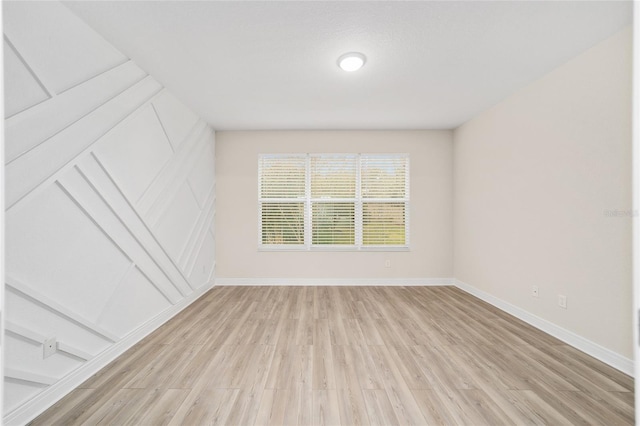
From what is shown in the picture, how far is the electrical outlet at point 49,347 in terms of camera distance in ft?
5.61

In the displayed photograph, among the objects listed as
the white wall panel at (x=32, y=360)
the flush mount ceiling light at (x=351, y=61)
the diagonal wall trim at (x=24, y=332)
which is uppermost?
the flush mount ceiling light at (x=351, y=61)

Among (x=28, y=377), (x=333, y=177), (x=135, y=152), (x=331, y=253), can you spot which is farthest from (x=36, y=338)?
(x=333, y=177)

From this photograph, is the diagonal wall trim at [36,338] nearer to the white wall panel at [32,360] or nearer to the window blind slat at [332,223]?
the white wall panel at [32,360]

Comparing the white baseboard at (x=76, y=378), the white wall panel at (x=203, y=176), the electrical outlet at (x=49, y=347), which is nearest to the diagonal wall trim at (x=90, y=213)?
the white baseboard at (x=76, y=378)

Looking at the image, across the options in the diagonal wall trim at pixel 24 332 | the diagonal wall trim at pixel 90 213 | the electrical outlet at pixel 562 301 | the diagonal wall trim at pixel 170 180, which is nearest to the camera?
the diagonal wall trim at pixel 24 332

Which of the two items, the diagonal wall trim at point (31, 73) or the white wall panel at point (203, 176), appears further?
the white wall panel at point (203, 176)

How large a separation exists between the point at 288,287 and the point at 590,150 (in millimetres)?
3919

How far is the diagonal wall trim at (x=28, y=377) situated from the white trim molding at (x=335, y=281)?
278 cm

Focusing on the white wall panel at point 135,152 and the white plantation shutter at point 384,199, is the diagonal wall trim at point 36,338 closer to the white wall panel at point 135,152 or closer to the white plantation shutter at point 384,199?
the white wall panel at point 135,152

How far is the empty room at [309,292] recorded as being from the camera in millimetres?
1679

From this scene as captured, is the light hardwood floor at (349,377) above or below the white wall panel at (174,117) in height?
below

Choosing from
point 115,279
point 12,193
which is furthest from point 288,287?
point 12,193

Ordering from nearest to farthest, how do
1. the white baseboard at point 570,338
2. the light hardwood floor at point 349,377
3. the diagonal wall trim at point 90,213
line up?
the light hardwood floor at point 349,377 → the diagonal wall trim at point 90,213 → the white baseboard at point 570,338

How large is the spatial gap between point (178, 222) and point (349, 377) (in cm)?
260
